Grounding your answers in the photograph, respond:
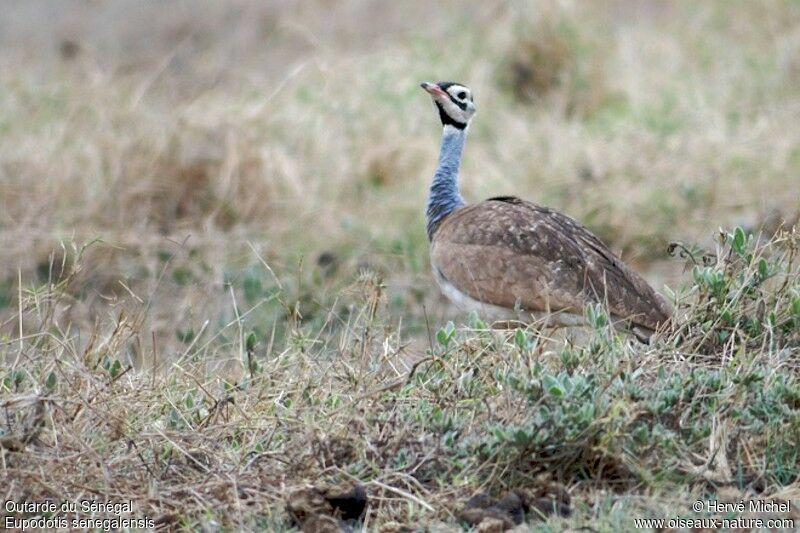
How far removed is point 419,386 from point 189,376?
71 cm

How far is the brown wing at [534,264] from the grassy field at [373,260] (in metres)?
0.17

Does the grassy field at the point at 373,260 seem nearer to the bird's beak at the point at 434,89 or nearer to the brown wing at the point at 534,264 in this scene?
the brown wing at the point at 534,264

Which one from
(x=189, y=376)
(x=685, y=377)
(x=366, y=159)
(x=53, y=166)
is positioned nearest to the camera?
(x=685, y=377)

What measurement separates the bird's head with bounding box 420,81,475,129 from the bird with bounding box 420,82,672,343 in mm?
575

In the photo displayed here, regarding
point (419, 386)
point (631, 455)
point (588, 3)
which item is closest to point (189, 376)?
point (419, 386)

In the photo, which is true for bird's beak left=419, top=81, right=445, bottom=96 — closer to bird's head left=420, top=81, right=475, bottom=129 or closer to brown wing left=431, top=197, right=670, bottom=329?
bird's head left=420, top=81, right=475, bottom=129

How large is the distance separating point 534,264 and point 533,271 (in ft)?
0.10

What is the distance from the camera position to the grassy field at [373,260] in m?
3.79

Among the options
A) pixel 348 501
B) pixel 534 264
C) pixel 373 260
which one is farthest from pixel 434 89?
pixel 348 501

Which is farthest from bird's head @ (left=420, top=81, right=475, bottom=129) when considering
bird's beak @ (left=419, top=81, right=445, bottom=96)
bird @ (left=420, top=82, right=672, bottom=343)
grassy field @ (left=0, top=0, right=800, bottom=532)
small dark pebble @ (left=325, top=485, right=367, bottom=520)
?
small dark pebble @ (left=325, top=485, right=367, bottom=520)

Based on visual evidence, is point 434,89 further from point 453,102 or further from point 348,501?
point 348,501

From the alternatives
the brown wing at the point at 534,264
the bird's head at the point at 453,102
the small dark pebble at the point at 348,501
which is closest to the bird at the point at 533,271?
the brown wing at the point at 534,264

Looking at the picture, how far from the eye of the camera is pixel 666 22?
36.5 ft

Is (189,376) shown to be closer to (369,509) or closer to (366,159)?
(369,509)
